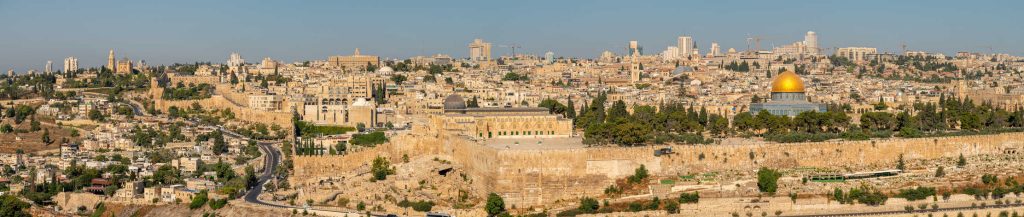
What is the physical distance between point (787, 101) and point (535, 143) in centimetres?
1982

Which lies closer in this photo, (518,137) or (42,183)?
(518,137)

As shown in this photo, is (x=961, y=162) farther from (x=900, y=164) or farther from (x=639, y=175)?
(x=639, y=175)

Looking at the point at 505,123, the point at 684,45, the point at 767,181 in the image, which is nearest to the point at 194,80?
the point at 505,123

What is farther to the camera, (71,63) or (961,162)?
(71,63)

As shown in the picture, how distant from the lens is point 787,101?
2579 inches

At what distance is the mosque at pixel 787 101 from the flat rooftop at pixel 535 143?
1474 cm

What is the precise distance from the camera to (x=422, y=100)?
73875 mm

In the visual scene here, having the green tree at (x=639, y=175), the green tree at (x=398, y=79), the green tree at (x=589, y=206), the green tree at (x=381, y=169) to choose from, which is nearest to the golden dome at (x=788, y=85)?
the green tree at (x=381, y=169)

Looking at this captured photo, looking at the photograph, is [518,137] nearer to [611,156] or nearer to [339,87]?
[611,156]

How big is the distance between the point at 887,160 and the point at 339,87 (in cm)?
3849

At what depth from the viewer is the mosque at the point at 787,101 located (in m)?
64.4

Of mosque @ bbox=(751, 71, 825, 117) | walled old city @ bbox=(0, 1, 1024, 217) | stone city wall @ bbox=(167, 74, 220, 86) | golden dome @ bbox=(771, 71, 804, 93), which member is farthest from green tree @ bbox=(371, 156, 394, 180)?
stone city wall @ bbox=(167, 74, 220, 86)

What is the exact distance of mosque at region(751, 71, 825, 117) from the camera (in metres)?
64.4

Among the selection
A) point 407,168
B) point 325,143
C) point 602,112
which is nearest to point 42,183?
point 325,143
